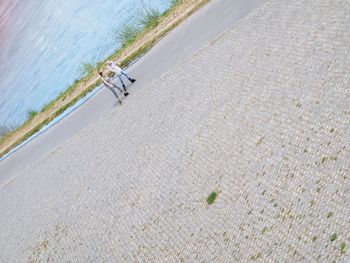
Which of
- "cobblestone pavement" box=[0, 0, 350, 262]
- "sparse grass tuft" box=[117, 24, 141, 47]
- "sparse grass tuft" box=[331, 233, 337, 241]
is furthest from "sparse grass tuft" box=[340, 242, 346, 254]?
"sparse grass tuft" box=[117, 24, 141, 47]

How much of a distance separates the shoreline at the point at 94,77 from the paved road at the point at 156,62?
20.7 inches

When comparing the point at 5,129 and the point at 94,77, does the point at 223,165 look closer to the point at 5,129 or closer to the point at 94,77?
the point at 94,77

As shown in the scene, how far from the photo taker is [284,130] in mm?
8938

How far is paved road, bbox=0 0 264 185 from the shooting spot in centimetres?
1368

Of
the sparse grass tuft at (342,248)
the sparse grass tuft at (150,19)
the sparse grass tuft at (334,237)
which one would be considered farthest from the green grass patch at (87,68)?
the sparse grass tuft at (342,248)

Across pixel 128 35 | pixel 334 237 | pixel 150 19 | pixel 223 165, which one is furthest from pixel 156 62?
pixel 334 237

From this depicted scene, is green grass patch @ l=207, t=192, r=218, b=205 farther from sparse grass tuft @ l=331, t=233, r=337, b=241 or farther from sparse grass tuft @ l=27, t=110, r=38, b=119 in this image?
sparse grass tuft @ l=27, t=110, r=38, b=119

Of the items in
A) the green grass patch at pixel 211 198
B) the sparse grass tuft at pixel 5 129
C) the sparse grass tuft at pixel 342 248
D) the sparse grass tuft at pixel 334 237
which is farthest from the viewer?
the sparse grass tuft at pixel 5 129

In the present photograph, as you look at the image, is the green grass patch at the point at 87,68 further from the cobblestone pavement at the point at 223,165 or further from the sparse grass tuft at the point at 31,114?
the cobblestone pavement at the point at 223,165

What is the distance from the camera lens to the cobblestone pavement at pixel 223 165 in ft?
24.8

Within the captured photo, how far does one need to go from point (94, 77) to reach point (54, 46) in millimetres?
8204

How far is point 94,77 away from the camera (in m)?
18.3

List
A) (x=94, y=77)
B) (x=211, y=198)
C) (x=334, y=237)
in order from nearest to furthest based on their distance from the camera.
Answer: (x=334, y=237), (x=211, y=198), (x=94, y=77)

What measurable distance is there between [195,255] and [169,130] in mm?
4061
